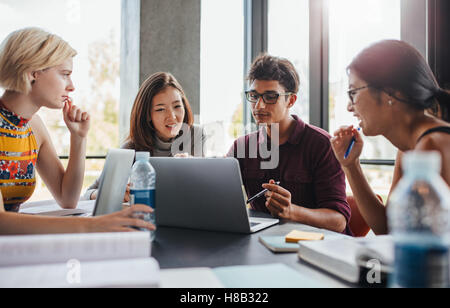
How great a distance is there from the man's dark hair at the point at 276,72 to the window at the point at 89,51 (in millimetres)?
1708

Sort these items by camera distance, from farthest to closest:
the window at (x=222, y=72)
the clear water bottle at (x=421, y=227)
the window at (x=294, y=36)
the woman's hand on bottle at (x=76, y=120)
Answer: the window at (x=222, y=72)
the window at (x=294, y=36)
the woman's hand on bottle at (x=76, y=120)
the clear water bottle at (x=421, y=227)

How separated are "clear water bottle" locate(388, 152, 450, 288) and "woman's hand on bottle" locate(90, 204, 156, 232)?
563 millimetres

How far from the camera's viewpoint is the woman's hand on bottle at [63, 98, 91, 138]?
62.9 inches

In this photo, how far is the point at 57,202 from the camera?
5.49ft

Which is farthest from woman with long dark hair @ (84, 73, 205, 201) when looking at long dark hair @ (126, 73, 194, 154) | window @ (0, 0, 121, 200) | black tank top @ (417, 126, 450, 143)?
black tank top @ (417, 126, 450, 143)

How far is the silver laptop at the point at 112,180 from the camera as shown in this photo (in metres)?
1.00

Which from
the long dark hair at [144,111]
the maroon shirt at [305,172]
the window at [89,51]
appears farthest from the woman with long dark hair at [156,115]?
the window at [89,51]

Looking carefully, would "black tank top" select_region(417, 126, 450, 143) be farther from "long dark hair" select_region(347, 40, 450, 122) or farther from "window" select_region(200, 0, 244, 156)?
"window" select_region(200, 0, 244, 156)

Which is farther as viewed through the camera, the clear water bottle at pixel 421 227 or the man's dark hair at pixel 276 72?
the man's dark hair at pixel 276 72

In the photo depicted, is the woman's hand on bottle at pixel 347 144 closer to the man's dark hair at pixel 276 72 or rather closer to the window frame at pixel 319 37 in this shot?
the man's dark hair at pixel 276 72

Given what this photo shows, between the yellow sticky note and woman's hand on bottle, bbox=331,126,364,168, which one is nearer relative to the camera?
the yellow sticky note

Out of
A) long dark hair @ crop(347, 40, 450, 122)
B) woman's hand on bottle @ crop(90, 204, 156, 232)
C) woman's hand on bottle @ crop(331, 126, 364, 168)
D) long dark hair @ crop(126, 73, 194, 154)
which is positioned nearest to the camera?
woman's hand on bottle @ crop(90, 204, 156, 232)

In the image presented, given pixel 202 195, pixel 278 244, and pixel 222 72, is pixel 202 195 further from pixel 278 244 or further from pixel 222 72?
pixel 222 72
